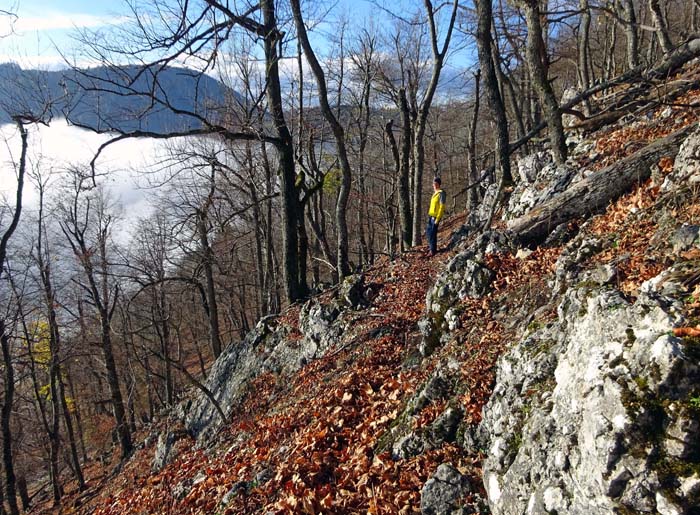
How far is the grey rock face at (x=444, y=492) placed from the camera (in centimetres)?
349

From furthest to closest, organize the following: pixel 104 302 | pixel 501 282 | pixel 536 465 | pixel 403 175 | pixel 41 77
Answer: pixel 104 302 < pixel 403 175 < pixel 41 77 < pixel 501 282 < pixel 536 465

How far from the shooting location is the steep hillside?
7.91 feet

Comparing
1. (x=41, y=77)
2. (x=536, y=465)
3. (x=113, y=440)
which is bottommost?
(x=113, y=440)

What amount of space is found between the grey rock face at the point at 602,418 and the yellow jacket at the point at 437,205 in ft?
21.3

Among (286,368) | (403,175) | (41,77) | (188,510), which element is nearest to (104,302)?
(41,77)

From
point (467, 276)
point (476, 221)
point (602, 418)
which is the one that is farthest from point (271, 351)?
point (602, 418)

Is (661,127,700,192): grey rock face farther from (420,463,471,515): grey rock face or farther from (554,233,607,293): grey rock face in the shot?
(420,463,471,515): grey rock face

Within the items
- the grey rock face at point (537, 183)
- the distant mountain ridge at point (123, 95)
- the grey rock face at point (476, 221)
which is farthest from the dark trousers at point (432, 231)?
the distant mountain ridge at point (123, 95)

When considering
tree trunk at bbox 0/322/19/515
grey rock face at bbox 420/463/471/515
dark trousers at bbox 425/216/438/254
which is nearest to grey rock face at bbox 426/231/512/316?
grey rock face at bbox 420/463/471/515

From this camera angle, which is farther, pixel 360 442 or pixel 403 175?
pixel 403 175

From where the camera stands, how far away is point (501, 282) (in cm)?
603

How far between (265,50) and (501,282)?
7.42 meters

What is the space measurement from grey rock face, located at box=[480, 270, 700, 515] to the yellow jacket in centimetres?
651

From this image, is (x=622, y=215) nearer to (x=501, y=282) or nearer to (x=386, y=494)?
(x=501, y=282)
